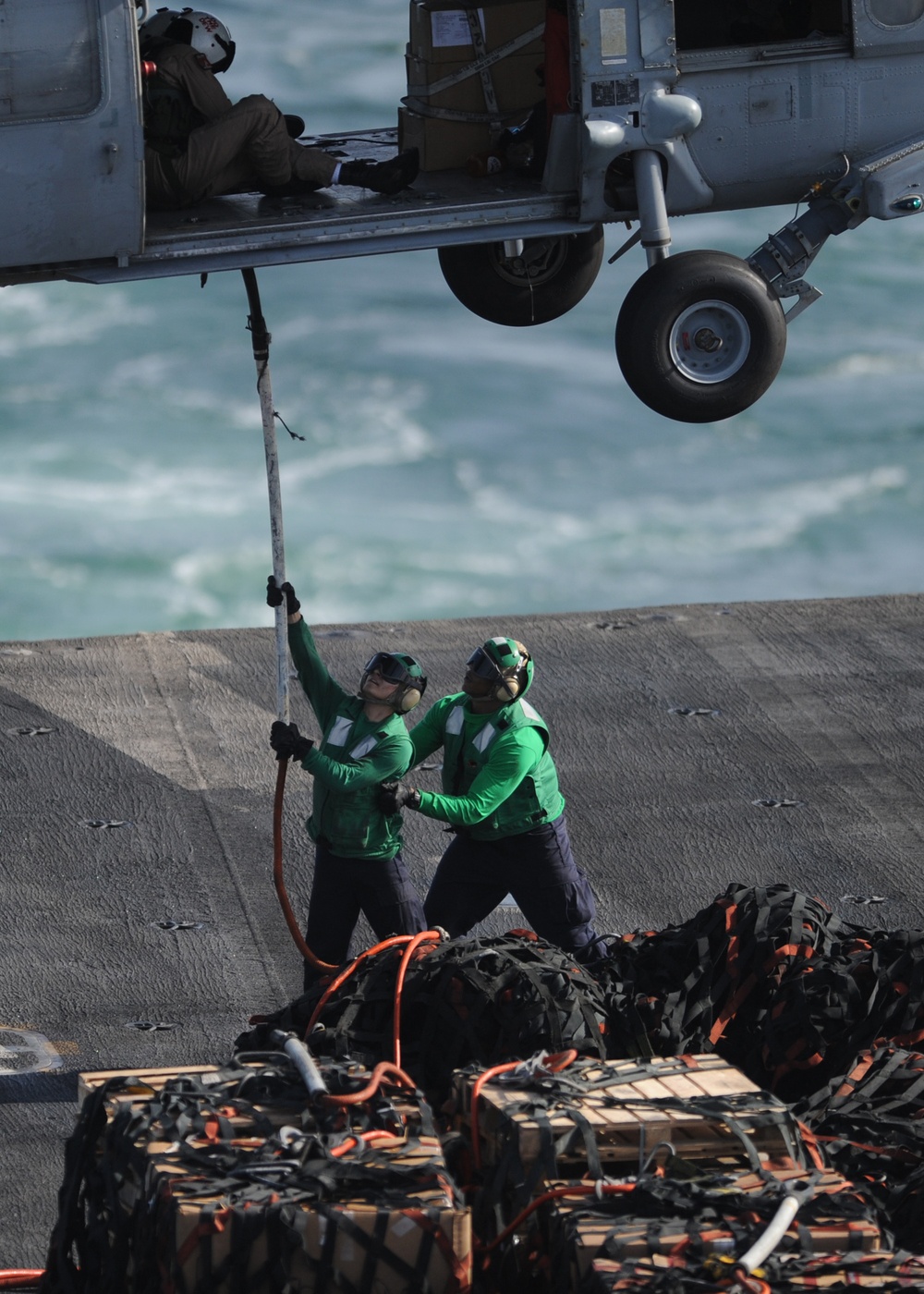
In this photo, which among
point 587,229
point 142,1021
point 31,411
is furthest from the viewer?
point 31,411

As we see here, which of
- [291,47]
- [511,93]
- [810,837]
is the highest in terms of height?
[291,47]

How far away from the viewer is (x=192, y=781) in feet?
41.7

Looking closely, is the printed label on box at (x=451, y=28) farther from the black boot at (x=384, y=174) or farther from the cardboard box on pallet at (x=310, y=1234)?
the cardboard box on pallet at (x=310, y=1234)

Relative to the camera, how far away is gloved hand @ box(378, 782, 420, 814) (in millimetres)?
8227

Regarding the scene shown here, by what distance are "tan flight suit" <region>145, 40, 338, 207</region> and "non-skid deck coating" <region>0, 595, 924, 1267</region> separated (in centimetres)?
398

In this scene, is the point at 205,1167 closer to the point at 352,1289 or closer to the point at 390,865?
the point at 352,1289

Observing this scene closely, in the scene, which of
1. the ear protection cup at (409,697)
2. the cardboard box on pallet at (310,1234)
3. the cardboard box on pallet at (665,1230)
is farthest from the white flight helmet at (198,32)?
the cardboard box on pallet at (665,1230)

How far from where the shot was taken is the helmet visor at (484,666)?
8.40 meters

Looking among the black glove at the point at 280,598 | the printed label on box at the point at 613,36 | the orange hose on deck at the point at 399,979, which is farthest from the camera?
the printed label on box at the point at 613,36

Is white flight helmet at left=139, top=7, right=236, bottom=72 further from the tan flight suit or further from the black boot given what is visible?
the black boot

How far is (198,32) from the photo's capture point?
34.8 feet

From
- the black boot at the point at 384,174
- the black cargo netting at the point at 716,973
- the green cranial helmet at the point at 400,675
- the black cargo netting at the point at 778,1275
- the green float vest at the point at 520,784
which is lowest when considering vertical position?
the black cargo netting at the point at 716,973

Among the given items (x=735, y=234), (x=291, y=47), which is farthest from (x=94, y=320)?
(x=735, y=234)

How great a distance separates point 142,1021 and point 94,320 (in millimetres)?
38148
